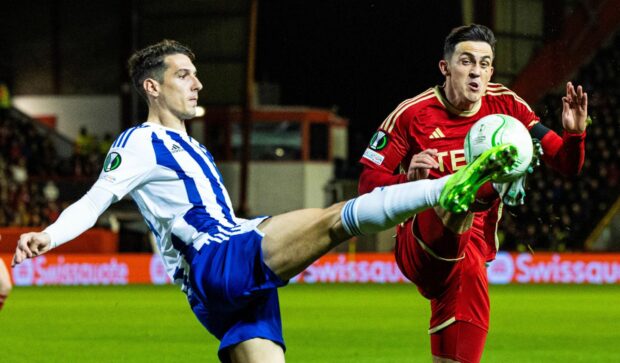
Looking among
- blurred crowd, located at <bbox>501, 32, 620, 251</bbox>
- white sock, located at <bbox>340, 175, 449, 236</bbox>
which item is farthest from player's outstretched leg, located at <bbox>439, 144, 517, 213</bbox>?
blurred crowd, located at <bbox>501, 32, 620, 251</bbox>

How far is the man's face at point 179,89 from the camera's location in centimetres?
548

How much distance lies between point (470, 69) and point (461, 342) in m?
1.36

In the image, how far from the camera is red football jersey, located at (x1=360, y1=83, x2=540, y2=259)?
5.85 metres

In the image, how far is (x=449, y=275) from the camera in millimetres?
5695

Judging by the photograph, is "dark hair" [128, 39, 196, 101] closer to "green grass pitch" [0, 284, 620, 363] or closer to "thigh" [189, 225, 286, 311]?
"thigh" [189, 225, 286, 311]

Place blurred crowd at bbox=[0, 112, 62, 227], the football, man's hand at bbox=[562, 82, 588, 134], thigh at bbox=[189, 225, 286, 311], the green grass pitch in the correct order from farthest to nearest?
1. blurred crowd at bbox=[0, 112, 62, 227]
2. the green grass pitch
3. man's hand at bbox=[562, 82, 588, 134]
4. thigh at bbox=[189, 225, 286, 311]
5. the football

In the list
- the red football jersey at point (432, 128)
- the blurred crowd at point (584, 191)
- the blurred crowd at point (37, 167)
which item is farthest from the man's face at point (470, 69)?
the blurred crowd at point (37, 167)

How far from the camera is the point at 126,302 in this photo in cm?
1669

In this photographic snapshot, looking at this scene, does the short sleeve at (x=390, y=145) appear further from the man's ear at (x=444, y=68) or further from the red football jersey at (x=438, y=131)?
the man's ear at (x=444, y=68)

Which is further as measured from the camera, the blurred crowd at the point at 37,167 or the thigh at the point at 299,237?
the blurred crowd at the point at 37,167

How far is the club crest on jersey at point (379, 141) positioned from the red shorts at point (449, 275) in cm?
41

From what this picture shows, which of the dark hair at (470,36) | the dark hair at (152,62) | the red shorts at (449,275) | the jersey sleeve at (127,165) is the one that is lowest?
the red shorts at (449,275)

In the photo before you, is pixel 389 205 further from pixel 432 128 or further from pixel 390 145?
pixel 432 128

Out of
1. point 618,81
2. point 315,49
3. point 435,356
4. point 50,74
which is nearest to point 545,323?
point 435,356
